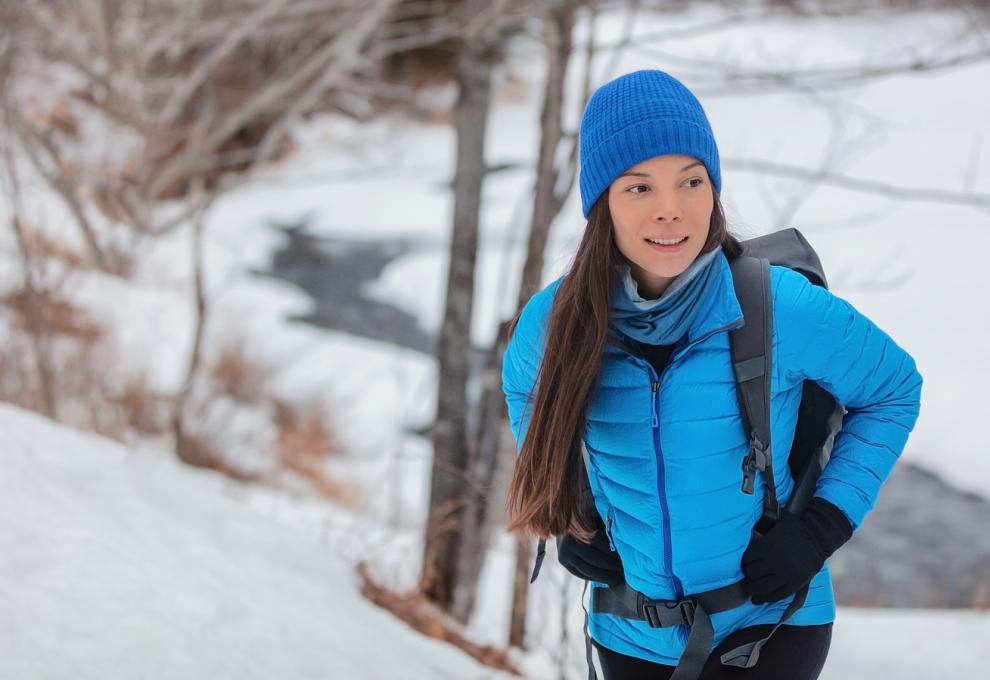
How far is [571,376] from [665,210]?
0.96ft

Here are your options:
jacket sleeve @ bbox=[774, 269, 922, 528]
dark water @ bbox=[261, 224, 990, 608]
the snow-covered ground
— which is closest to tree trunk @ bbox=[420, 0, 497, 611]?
the snow-covered ground

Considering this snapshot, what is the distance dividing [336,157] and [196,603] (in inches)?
610

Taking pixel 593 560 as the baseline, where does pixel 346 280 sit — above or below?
below

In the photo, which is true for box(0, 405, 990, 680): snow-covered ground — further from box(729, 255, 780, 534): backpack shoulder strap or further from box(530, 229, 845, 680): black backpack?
box(729, 255, 780, 534): backpack shoulder strap

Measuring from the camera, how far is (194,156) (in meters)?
5.46

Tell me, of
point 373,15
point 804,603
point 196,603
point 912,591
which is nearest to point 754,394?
point 804,603

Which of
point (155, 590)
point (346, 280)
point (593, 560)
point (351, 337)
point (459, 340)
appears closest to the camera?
point (593, 560)

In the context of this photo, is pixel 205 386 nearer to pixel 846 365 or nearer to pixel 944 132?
pixel 846 365

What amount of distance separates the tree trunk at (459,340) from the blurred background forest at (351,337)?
14mm

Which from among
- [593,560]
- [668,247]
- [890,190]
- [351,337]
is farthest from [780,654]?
[351,337]

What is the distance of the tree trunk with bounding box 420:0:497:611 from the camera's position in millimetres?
3924

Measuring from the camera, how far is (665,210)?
1383mm

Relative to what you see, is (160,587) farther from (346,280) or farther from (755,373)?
(346,280)

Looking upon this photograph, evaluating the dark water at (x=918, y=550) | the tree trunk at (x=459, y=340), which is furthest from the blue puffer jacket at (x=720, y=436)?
the dark water at (x=918, y=550)
